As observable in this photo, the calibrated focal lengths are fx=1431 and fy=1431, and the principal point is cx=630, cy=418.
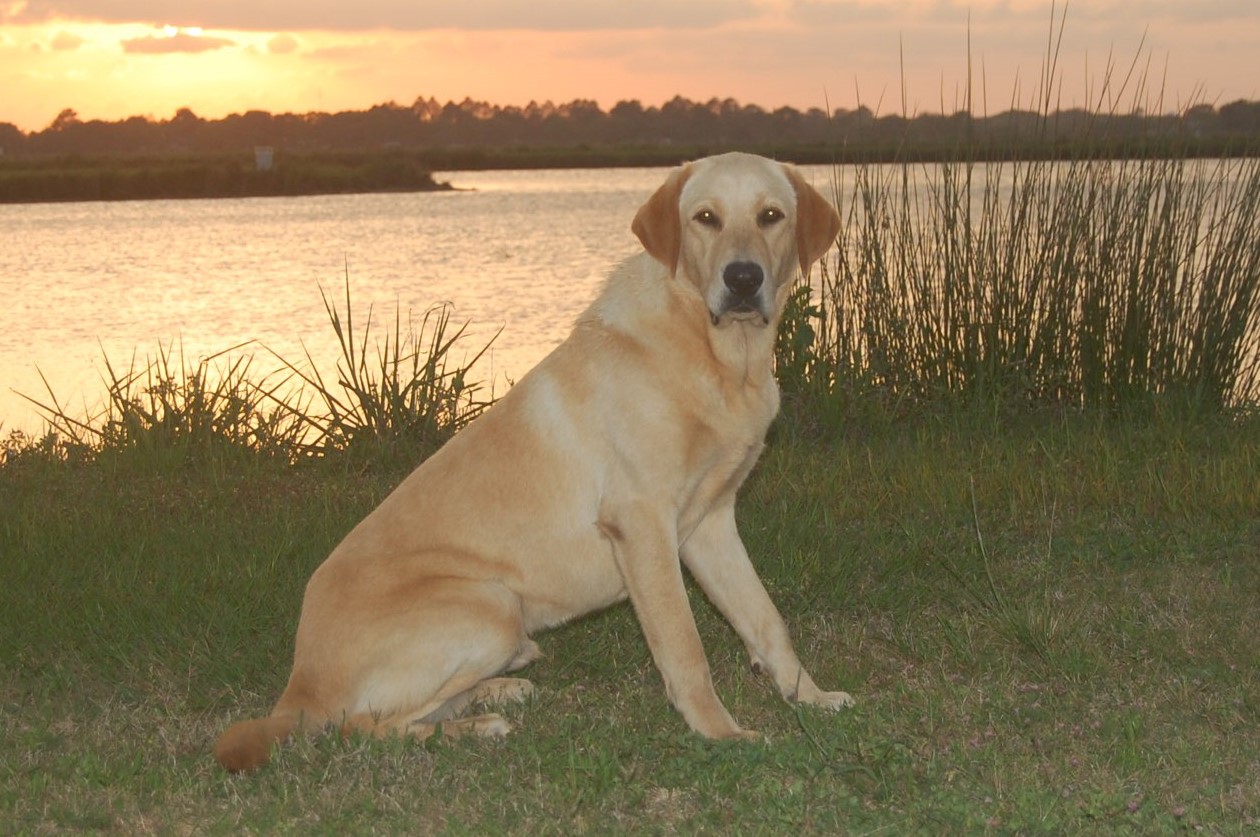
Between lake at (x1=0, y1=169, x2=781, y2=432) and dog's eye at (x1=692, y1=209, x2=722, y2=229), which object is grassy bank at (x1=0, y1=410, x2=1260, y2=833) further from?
lake at (x1=0, y1=169, x2=781, y2=432)

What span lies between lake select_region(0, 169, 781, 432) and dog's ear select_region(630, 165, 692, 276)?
5.52m

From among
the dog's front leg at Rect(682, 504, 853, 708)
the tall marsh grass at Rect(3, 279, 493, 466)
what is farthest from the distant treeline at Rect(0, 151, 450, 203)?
the dog's front leg at Rect(682, 504, 853, 708)

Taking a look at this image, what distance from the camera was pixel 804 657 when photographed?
4988 mm

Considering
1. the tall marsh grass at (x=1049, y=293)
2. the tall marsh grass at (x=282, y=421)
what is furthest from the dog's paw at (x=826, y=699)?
the tall marsh grass at (x=282, y=421)

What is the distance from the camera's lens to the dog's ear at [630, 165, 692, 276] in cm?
419

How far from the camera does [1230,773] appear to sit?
12.4 ft

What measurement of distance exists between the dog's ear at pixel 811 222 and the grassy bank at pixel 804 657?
1.39 meters

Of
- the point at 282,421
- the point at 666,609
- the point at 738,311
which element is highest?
the point at 738,311

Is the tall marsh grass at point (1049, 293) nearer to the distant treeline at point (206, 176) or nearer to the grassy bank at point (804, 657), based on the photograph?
the grassy bank at point (804, 657)

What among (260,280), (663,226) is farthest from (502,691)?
(260,280)

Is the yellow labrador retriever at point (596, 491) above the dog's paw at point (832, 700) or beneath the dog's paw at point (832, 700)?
above

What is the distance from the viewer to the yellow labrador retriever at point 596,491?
157 inches

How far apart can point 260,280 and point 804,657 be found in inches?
580

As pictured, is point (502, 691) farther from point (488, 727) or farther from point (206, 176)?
point (206, 176)
